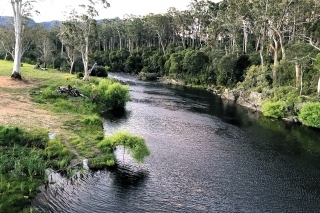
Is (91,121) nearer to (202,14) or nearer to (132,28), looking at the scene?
(202,14)

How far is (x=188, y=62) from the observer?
107 m

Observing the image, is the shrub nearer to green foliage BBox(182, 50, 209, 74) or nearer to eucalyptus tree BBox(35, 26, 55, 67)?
eucalyptus tree BBox(35, 26, 55, 67)

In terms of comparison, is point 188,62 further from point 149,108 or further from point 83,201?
point 83,201

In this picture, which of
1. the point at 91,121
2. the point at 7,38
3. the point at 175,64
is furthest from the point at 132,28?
the point at 91,121

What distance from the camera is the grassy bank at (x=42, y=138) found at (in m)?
26.0

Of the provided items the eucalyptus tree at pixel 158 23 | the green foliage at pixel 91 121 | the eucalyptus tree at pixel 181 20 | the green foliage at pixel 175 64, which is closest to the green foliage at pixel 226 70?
the green foliage at pixel 175 64

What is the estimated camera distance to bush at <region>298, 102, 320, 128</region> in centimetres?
5626

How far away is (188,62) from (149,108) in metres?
46.8

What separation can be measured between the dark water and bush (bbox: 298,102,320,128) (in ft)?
6.59

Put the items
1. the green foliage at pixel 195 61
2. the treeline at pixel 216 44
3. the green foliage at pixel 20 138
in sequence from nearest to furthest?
1. the green foliage at pixel 20 138
2. the treeline at pixel 216 44
3. the green foliage at pixel 195 61

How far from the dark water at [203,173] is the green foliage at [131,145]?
117 cm

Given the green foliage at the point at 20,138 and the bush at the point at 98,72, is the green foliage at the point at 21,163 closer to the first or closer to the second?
the green foliage at the point at 20,138

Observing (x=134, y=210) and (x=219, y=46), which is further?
(x=219, y=46)

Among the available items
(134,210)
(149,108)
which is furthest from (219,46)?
(134,210)
